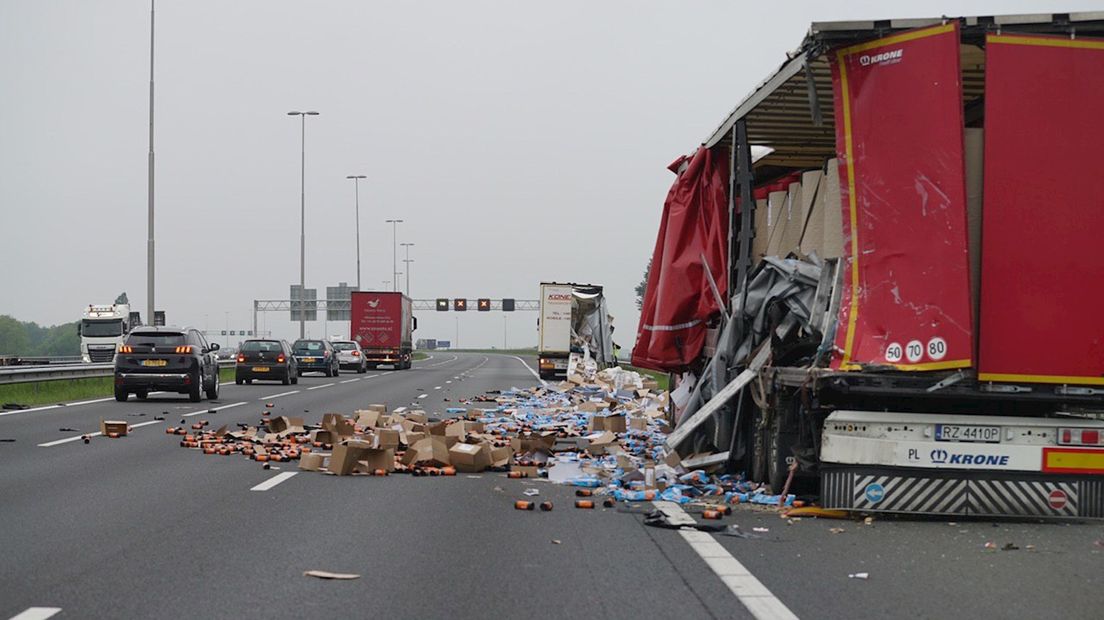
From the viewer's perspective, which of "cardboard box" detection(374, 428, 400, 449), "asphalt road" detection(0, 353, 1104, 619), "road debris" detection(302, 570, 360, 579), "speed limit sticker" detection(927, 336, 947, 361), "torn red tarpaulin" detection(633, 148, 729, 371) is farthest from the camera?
"cardboard box" detection(374, 428, 400, 449)

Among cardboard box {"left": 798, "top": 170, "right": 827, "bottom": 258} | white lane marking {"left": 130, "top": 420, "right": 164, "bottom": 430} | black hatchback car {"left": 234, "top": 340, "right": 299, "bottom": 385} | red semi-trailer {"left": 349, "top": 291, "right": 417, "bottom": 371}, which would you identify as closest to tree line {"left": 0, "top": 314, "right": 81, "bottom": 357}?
red semi-trailer {"left": 349, "top": 291, "right": 417, "bottom": 371}

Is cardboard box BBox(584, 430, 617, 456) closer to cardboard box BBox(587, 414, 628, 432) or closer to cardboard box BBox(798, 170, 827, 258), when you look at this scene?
cardboard box BBox(587, 414, 628, 432)

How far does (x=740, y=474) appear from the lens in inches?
435

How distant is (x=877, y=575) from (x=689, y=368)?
20.9 feet

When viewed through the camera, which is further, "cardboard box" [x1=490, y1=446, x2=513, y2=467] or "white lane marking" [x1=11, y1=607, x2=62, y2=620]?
"cardboard box" [x1=490, y1=446, x2=513, y2=467]

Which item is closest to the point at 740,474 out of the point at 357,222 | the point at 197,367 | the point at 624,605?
the point at 624,605

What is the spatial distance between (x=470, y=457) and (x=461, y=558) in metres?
5.10

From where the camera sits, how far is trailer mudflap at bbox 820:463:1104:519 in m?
8.24

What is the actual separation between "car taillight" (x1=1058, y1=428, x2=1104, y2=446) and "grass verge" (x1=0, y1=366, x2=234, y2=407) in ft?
65.9

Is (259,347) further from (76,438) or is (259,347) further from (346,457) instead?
(346,457)

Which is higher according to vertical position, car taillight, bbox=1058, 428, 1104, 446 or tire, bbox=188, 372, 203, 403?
car taillight, bbox=1058, 428, 1104, 446

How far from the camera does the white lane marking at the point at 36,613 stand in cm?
550

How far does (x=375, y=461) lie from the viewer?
12.2 m

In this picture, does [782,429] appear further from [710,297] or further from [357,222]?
[357,222]
